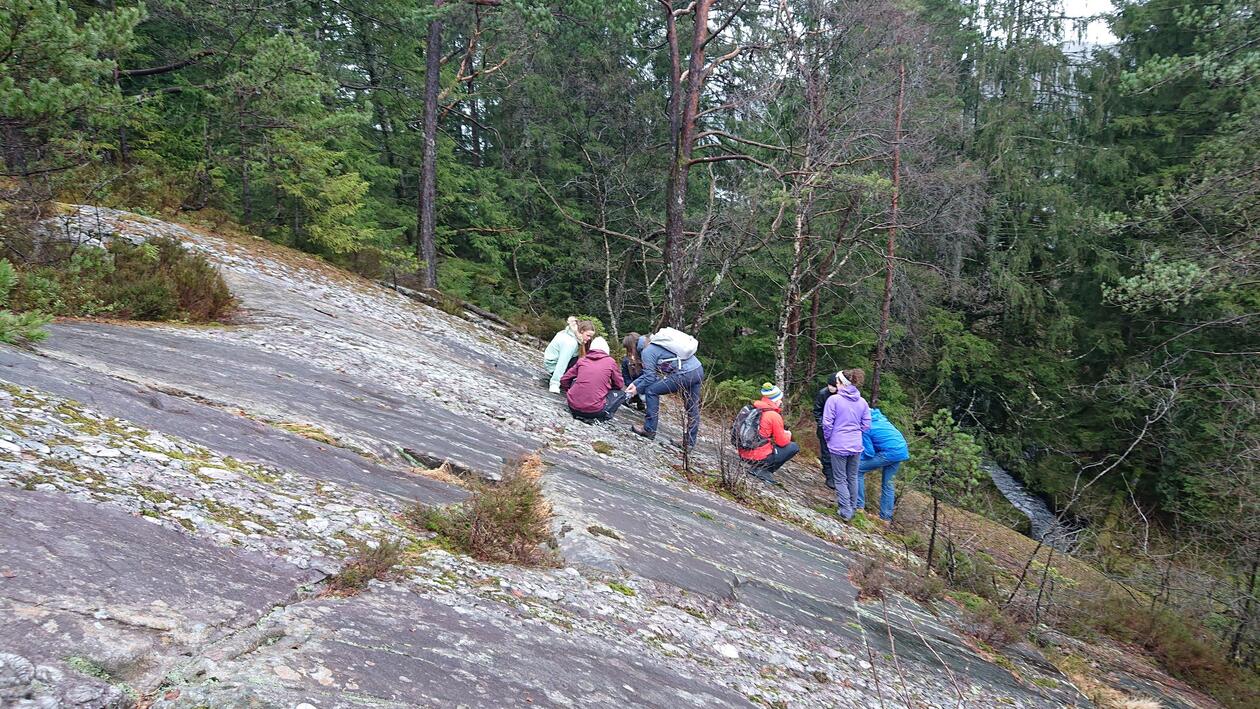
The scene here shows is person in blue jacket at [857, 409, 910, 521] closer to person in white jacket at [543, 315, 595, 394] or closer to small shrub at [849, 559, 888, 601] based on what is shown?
small shrub at [849, 559, 888, 601]

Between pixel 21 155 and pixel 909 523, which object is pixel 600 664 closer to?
pixel 21 155

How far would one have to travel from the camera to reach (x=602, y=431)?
865 cm

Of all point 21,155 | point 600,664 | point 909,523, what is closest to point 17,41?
point 21,155

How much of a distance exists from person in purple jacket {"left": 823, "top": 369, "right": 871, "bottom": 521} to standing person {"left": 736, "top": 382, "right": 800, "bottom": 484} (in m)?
0.67

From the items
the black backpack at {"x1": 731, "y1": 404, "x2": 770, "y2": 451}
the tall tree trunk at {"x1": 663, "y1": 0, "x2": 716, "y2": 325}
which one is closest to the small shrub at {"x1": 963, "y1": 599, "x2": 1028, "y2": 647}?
the black backpack at {"x1": 731, "y1": 404, "x2": 770, "y2": 451}

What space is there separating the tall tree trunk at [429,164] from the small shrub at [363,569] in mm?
12878

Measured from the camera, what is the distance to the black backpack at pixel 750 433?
9117mm

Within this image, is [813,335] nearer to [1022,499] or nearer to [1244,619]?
[1022,499]

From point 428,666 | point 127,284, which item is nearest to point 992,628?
point 428,666

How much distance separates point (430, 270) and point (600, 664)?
1405cm

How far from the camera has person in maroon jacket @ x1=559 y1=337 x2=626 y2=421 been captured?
877cm

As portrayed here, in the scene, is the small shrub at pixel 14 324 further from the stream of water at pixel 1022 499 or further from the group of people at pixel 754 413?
the stream of water at pixel 1022 499

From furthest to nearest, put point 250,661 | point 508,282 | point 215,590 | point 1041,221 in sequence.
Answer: point 1041,221 < point 508,282 < point 215,590 < point 250,661

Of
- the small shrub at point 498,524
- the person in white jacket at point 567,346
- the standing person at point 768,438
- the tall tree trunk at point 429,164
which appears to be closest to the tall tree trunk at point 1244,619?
the standing person at point 768,438
